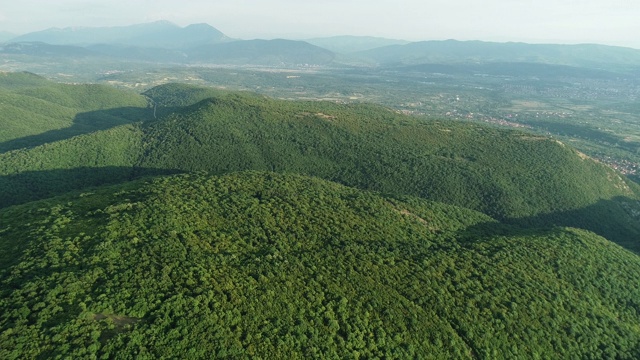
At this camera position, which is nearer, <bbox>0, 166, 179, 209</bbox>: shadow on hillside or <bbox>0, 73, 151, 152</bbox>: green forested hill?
<bbox>0, 166, 179, 209</bbox>: shadow on hillside

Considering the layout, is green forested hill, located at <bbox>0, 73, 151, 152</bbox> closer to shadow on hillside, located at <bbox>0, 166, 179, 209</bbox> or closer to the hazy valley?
the hazy valley

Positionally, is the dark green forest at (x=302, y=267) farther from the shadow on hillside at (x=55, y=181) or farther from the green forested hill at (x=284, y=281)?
the shadow on hillside at (x=55, y=181)

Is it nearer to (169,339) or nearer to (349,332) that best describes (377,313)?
(349,332)

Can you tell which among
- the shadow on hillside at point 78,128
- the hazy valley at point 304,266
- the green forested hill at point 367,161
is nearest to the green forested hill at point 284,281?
the hazy valley at point 304,266

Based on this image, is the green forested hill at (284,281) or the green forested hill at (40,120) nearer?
the green forested hill at (284,281)

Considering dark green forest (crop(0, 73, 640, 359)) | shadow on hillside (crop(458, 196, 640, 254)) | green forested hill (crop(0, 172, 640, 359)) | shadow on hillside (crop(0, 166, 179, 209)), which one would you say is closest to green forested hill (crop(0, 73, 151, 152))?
dark green forest (crop(0, 73, 640, 359))

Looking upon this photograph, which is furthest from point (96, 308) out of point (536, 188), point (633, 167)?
point (633, 167)

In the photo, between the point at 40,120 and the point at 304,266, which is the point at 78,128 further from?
the point at 304,266
